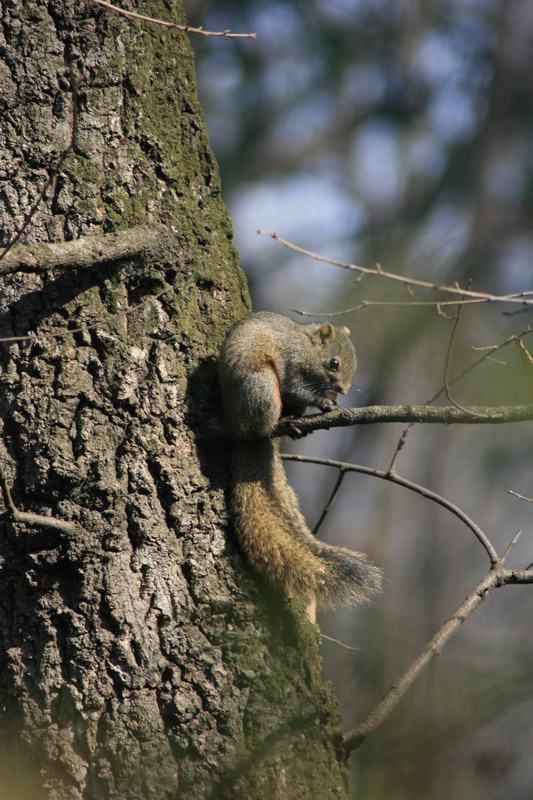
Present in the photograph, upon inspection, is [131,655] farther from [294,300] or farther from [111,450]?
[294,300]

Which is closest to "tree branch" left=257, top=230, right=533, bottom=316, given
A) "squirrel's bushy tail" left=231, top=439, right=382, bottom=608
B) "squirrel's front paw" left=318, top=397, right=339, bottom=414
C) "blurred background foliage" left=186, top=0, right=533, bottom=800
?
"squirrel's bushy tail" left=231, top=439, right=382, bottom=608

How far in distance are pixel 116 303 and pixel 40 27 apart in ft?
2.56

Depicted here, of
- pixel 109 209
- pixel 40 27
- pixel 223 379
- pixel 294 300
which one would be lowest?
pixel 223 379

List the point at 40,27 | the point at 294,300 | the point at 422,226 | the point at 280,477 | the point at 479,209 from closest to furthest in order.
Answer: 1. the point at 40,27
2. the point at 280,477
3. the point at 294,300
4. the point at 422,226
5. the point at 479,209

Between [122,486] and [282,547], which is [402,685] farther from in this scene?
[122,486]

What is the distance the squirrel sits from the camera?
2111 mm

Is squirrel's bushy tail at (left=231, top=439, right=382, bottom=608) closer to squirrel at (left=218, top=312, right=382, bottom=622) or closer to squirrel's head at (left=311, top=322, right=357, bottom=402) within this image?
squirrel at (left=218, top=312, right=382, bottom=622)

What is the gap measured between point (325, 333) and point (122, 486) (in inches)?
52.9

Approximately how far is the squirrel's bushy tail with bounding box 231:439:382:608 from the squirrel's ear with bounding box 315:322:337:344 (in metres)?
0.79

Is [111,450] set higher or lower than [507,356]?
lower

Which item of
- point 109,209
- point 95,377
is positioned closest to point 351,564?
point 95,377

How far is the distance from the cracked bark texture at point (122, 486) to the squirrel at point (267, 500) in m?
0.06

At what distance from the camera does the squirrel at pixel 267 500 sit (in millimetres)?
2111

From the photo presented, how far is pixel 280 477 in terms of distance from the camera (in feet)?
7.89
